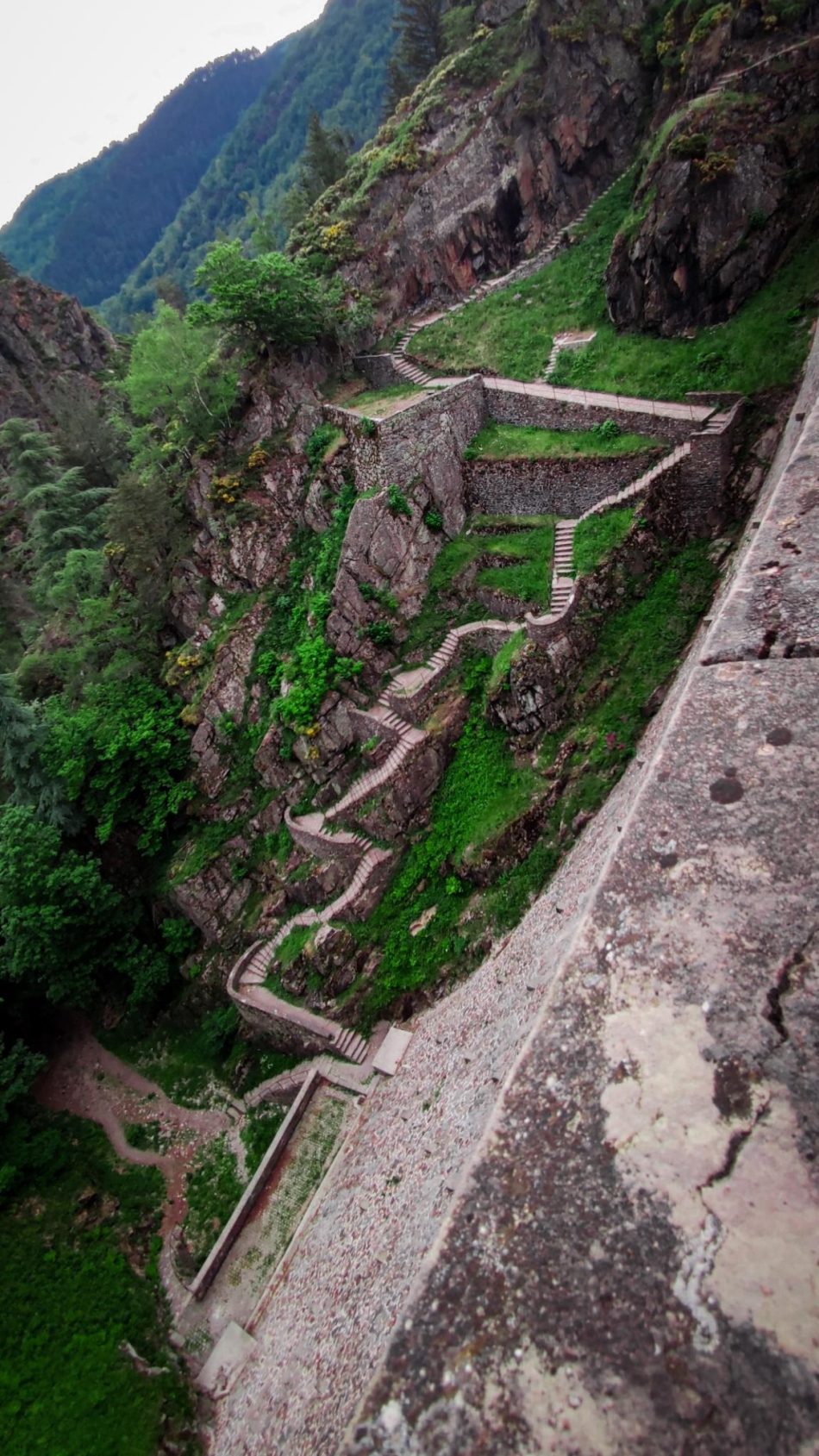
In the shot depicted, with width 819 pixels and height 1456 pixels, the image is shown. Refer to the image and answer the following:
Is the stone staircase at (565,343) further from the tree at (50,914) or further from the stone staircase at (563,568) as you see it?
the tree at (50,914)

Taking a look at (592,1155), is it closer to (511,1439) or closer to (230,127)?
(511,1439)

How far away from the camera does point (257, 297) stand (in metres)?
23.6

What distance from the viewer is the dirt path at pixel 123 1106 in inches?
762

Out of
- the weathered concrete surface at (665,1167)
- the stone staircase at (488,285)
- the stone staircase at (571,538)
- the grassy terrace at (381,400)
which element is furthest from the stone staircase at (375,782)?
the weathered concrete surface at (665,1167)

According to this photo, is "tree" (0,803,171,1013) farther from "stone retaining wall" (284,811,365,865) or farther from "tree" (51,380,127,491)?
"tree" (51,380,127,491)

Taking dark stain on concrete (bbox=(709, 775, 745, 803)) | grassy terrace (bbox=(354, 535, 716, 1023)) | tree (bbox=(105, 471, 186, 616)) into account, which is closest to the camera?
dark stain on concrete (bbox=(709, 775, 745, 803))

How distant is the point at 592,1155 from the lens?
16.9 ft

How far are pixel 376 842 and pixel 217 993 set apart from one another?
26.2 feet

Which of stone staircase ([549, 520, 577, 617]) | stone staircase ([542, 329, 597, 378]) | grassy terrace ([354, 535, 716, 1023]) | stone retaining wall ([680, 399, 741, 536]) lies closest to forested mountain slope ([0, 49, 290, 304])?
stone staircase ([542, 329, 597, 378])

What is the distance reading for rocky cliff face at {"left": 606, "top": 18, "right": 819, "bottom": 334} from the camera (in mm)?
20141

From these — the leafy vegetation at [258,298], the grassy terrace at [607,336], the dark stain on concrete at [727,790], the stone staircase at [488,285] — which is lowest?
the dark stain on concrete at [727,790]

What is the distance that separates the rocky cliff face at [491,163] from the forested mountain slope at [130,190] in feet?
402

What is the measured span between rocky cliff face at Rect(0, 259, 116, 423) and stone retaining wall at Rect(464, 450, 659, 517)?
4054cm

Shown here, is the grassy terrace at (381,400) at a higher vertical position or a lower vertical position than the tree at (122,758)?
higher
